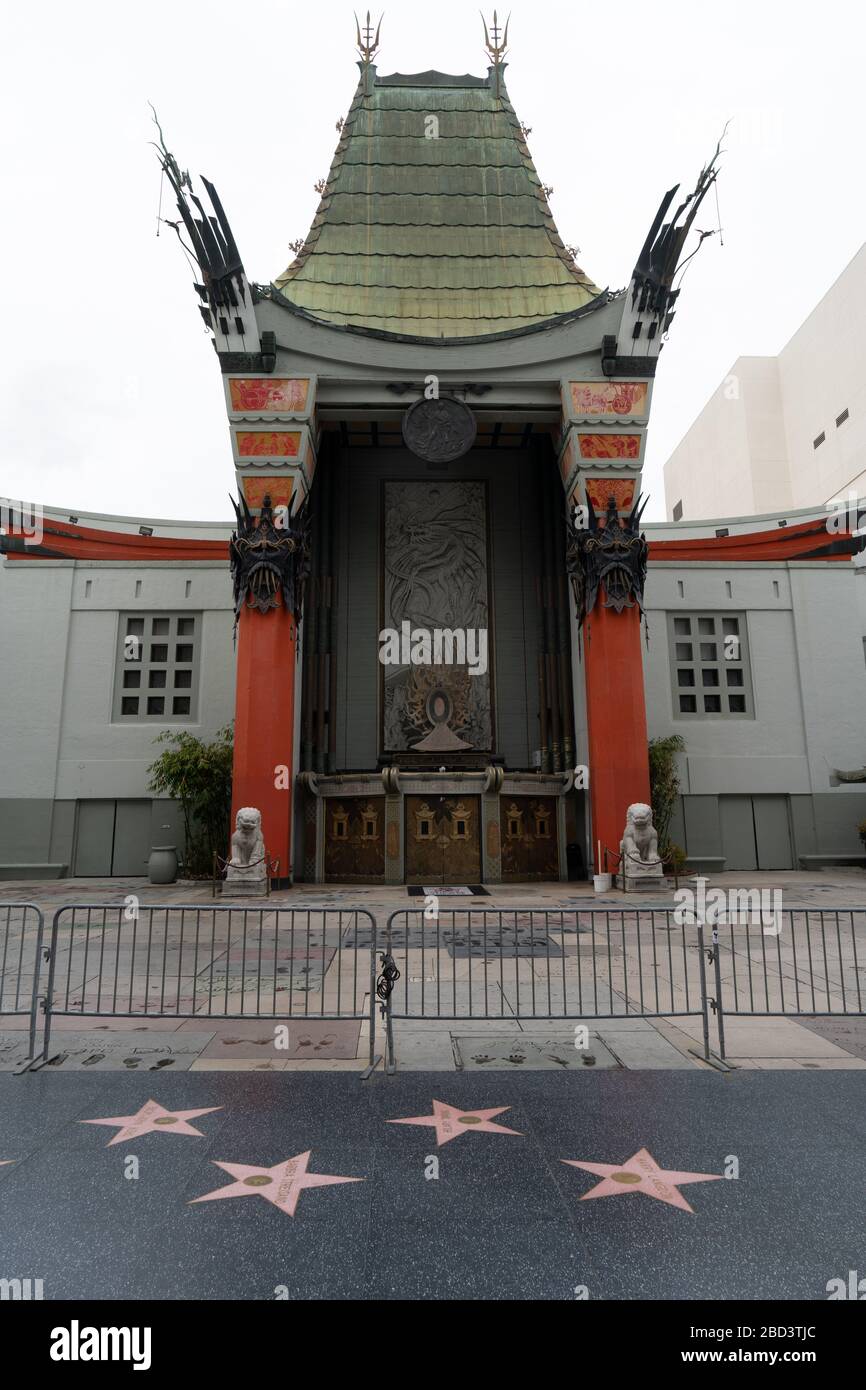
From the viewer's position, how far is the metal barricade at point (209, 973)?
7215mm

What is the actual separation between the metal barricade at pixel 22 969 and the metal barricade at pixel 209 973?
0.13 metres

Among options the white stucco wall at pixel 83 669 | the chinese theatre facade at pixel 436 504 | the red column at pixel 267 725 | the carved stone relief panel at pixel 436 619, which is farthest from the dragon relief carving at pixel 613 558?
the white stucco wall at pixel 83 669

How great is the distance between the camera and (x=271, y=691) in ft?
66.3

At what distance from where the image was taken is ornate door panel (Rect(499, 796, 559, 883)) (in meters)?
21.4

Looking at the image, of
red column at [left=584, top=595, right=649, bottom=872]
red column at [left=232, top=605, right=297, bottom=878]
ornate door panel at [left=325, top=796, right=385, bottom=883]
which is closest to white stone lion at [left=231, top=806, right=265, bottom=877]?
red column at [left=232, top=605, right=297, bottom=878]

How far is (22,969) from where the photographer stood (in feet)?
33.8

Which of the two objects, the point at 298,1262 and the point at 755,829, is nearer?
the point at 298,1262

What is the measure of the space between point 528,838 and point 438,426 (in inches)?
462

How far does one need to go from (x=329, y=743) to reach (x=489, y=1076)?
18001mm

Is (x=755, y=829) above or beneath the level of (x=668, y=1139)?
above

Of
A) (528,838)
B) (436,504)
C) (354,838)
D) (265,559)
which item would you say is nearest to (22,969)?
(354,838)

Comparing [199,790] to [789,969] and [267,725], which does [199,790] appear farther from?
[789,969]
